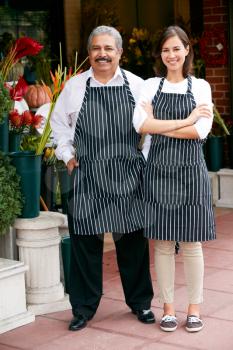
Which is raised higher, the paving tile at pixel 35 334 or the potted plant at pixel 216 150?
the potted plant at pixel 216 150

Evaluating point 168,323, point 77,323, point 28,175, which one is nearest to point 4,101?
point 28,175

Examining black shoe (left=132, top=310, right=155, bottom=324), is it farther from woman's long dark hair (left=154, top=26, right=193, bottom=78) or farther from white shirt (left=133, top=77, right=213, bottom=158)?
woman's long dark hair (left=154, top=26, right=193, bottom=78)

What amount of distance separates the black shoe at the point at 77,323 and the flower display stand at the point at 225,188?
4030mm

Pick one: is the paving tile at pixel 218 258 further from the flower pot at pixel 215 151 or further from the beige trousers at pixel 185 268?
the flower pot at pixel 215 151

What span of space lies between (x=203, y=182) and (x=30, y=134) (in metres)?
1.54

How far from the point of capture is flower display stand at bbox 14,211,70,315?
5328 mm

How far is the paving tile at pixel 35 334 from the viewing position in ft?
15.7

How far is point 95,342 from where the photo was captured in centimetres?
477

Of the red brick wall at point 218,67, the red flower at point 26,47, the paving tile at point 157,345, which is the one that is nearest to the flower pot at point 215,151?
the red brick wall at point 218,67

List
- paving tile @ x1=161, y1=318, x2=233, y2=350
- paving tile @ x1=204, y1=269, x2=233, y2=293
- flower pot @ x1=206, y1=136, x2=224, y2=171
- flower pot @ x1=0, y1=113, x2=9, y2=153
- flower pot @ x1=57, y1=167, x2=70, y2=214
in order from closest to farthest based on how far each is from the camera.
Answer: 1. paving tile @ x1=161, y1=318, x2=233, y2=350
2. flower pot @ x1=0, y1=113, x2=9, y2=153
3. paving tile @ x1=204, y1=269, x2=233, y2=293
4. flower pot @ x1=57, y1=167, x2=70, y2=214
5. flower pot @ x1=206, y1=136, x2=224, y2=171

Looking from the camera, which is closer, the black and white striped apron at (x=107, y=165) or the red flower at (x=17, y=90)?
the black and white striped apron at (x=107, y=165)

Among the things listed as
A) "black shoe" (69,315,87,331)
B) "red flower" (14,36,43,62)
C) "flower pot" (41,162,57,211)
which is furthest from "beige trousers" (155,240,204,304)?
"flower pot" (41,162,57,211)

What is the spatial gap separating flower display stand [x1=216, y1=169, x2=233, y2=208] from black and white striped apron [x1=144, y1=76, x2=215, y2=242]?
4.00 metres

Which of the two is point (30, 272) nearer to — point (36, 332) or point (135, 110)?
point (36, 332)
